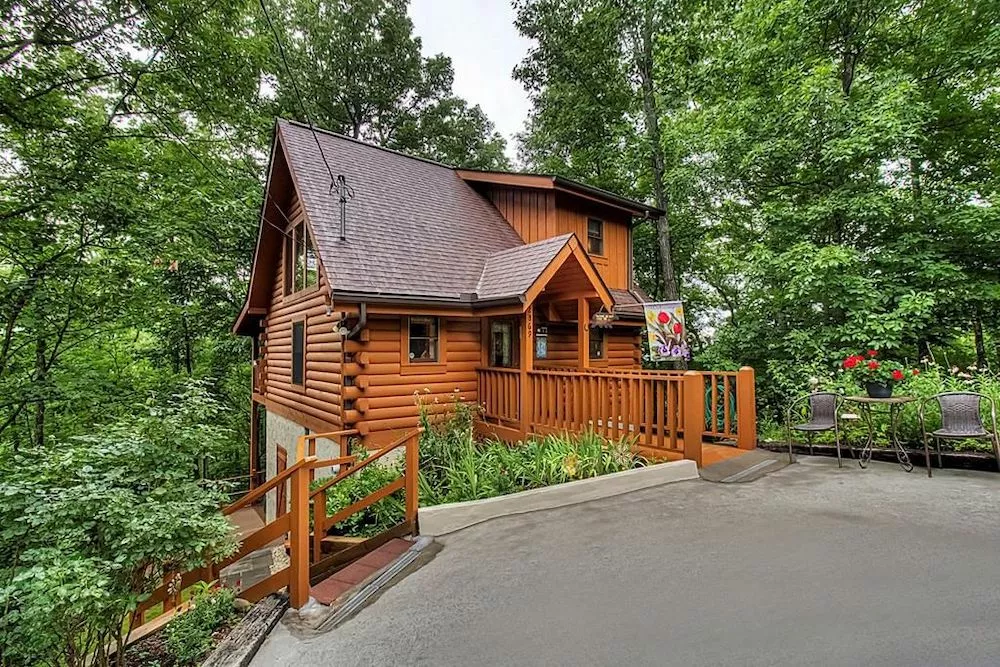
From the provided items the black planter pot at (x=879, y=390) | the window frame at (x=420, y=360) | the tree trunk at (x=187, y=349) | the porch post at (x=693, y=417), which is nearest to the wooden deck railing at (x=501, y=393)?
the window frame at (x=420, y=360)

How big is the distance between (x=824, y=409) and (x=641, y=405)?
2.34 m

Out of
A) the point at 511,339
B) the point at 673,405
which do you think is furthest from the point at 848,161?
the point at 511,339

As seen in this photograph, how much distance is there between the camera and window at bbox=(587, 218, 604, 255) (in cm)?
1180

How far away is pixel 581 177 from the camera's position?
17.2 m

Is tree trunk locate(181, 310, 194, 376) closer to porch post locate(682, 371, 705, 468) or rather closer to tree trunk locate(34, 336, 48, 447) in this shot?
tree trunk locate(34, 336, 48, 447)

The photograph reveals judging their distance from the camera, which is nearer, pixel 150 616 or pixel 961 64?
pixel 150 616

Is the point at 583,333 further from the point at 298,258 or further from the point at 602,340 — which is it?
the point at 298,258

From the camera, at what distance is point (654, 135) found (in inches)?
553

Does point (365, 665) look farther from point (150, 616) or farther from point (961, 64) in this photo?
point (961, 64)

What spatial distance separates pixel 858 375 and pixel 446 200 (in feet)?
28.7

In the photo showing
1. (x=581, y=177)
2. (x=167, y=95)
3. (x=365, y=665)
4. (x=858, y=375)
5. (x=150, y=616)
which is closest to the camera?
(x=365, y=665)

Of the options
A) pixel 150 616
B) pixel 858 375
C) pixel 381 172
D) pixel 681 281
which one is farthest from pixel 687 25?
pixel 150 616

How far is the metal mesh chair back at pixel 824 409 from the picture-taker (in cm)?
609

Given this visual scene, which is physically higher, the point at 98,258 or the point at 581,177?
the point at 581,177
